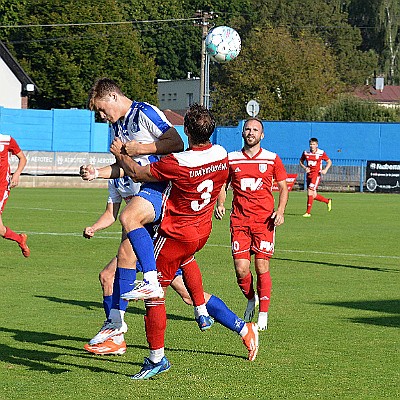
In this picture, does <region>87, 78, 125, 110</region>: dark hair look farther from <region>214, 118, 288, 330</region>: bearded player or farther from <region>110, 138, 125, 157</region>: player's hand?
<region>214, 118, 288, 330</region>: bearded player

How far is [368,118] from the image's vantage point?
202 feet

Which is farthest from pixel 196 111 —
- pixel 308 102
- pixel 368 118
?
pixel 308 102

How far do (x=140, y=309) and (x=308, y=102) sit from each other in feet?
191

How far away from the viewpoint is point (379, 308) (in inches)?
433

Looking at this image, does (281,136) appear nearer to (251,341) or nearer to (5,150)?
(5,150)

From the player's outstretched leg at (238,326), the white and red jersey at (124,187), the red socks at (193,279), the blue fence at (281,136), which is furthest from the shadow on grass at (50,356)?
the blue fence at (281,136)

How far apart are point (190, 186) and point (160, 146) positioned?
17.6 inches

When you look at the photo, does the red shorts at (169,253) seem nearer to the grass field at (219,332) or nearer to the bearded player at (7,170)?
the grass field at (219,332)

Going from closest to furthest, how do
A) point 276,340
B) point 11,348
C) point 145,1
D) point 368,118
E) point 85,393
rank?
point 85,393 → point 11,348 → point 276,340 → point 368,118 → point 145,1

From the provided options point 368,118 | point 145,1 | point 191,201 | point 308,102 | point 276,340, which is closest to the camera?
point 191,201

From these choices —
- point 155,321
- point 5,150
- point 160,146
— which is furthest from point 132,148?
point 5,150

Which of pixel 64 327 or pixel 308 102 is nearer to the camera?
pixel 64 327

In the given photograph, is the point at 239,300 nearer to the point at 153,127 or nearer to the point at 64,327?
the point at 64,327

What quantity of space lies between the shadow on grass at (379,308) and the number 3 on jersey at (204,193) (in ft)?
10.6
